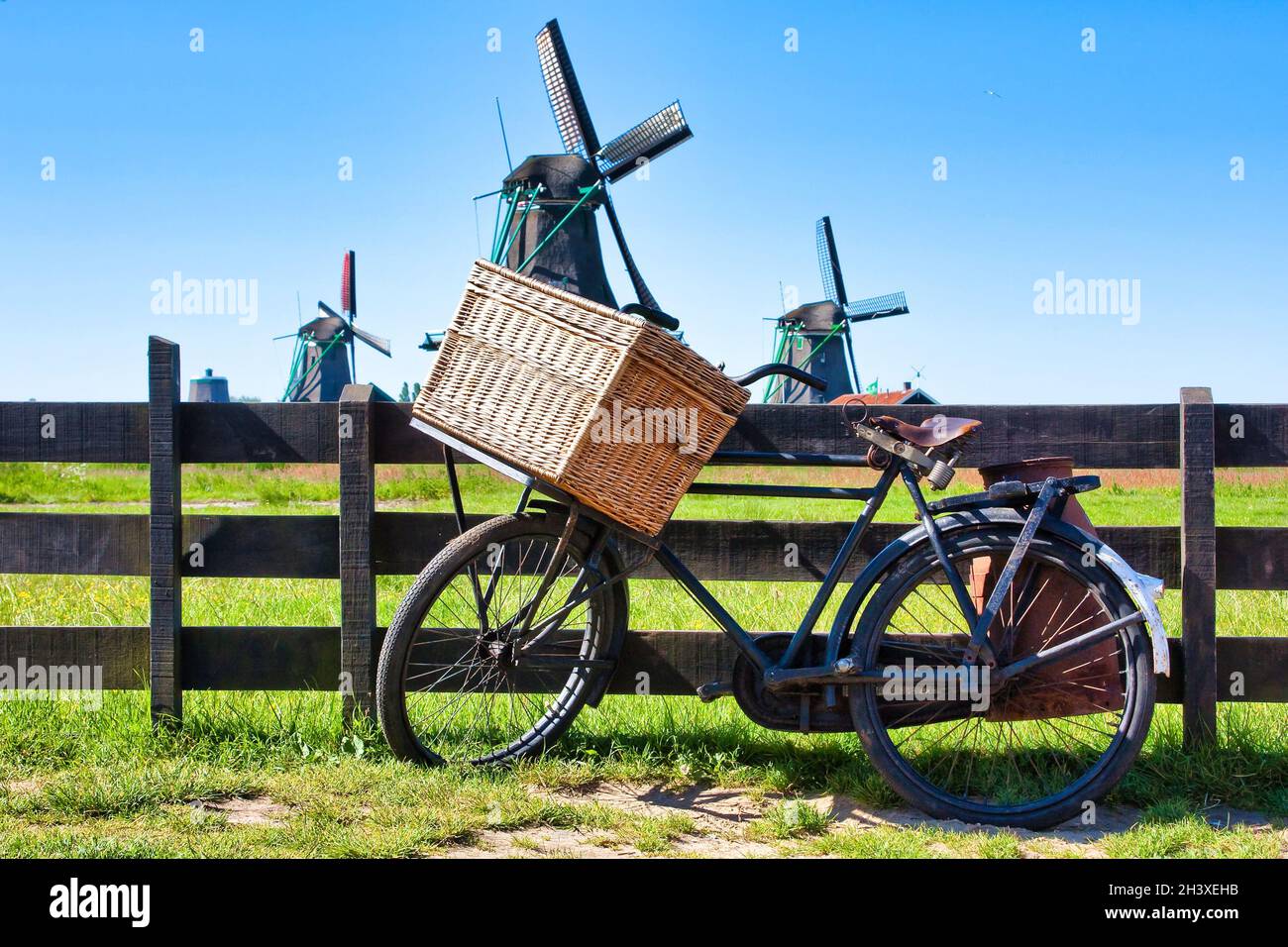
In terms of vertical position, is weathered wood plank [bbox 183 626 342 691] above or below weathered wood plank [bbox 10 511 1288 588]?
below

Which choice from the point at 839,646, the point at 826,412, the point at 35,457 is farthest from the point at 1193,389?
the point at 35,457

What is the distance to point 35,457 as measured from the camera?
3898mm

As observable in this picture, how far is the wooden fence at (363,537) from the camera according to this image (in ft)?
12.0

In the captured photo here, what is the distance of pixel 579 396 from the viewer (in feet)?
9.48

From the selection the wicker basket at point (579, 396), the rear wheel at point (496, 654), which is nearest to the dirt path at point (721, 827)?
the rear wheel at point (496, 654)

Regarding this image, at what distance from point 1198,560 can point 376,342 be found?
41.4 metres

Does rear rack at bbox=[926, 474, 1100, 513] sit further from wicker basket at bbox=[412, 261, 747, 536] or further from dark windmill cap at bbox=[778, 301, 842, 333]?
dark windmill cap at bbox=[778, 301, 842, 333]

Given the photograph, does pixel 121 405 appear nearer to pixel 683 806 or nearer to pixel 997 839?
pixel 683 806

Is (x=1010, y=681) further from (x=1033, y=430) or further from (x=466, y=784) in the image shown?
(x=466, y=784)

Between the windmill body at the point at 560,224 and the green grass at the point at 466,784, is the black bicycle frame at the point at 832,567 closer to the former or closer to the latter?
the green grass at the point at 466,784

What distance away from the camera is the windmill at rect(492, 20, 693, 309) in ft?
83.9

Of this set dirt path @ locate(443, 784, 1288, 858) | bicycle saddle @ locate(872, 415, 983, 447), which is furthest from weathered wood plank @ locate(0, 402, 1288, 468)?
dirt path @ locate(443, 784, 1288, 858)

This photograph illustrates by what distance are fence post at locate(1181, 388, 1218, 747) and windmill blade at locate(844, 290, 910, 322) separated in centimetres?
3795

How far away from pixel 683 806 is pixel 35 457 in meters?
3.05
